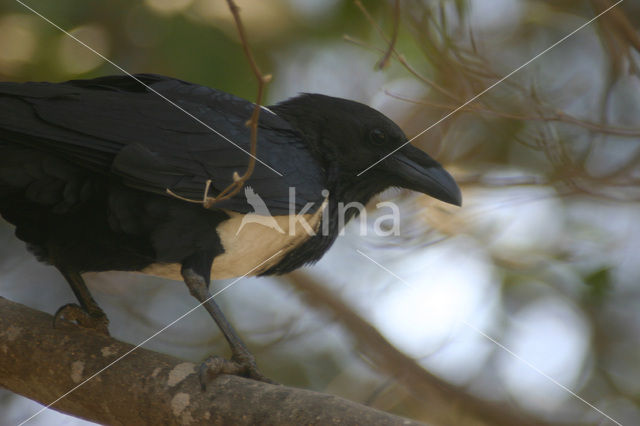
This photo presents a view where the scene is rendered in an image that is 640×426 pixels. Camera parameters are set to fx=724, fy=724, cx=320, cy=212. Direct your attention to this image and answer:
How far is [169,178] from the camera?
2.44m

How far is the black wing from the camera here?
2.37 metres

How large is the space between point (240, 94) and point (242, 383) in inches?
81.2

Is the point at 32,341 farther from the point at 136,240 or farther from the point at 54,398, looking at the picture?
the point at 136,240

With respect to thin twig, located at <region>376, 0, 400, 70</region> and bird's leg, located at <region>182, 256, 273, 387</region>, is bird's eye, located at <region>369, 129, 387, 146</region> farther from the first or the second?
bird's leg, located at <region>182, 256, 273, 387</region>

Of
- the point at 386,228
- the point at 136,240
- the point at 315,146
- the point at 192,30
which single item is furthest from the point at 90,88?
the point at 386,228

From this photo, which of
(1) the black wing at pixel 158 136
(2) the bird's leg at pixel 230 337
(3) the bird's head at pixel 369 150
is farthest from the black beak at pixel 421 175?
(2) the bird's leg at pixel 230 337

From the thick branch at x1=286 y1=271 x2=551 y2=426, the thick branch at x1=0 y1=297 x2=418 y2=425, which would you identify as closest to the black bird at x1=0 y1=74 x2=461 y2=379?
the thick branch at x1=0 y1=297 x2=418 y2=425

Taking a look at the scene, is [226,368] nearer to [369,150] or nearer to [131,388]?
[131,388]

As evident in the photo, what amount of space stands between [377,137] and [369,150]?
7 cm

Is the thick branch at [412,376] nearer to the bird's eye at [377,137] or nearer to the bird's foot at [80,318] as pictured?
the bird's eye at [377,137]

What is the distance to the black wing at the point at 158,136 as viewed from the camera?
2365mm

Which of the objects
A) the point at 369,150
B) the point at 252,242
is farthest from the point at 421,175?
the point at 252,242

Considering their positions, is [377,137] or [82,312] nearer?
[82,312]

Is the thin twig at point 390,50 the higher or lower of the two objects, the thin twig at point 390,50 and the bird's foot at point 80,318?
the higher
